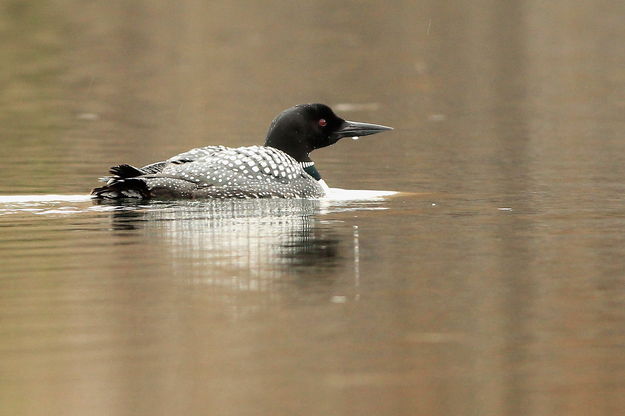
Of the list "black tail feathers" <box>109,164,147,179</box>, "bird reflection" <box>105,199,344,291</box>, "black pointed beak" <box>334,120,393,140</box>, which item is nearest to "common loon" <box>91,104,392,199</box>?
"black tail feathers" <box>109,164,147,179</box>

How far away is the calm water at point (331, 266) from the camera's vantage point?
5094mm

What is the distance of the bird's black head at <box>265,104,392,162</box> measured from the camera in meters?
11.5

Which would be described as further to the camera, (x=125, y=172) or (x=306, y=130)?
(x=306, y=130)

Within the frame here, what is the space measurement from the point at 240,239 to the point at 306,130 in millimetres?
3329

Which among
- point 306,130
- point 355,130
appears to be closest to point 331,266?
point 306,130

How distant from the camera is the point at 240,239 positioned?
840 centimetres

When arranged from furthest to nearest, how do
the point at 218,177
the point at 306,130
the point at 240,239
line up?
1. the point at 306,130
2. the point at 218,177
3. the point at 240,239

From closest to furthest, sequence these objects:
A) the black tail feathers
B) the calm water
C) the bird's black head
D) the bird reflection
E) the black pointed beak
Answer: the calm water → the bird reflection → the black tail feathers → the bird's black head → the black pointed beak

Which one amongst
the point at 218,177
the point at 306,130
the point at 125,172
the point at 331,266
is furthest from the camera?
the point at 306,130

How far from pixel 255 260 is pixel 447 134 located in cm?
841

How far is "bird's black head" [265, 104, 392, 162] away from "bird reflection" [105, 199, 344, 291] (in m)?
1.04

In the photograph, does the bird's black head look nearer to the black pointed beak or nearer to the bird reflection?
the black pointed beak

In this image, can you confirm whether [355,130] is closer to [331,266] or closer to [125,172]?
[125,172]

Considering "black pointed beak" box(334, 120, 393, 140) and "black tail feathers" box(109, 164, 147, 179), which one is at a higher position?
"black pointed beak" box(334, 120, 393, 140)
